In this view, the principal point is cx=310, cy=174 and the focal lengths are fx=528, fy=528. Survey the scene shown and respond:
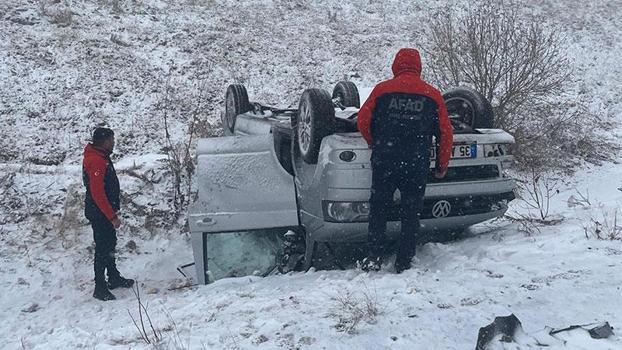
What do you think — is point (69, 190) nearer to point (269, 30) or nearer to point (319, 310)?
point (319, 310)

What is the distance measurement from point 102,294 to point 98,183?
1.07 m

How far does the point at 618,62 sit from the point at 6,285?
18.3m

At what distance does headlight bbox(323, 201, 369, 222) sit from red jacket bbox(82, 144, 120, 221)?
2.25 m

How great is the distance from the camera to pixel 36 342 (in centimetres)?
366

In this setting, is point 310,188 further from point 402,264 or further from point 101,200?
point 101,200

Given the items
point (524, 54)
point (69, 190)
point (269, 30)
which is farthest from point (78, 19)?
point (524, 54)

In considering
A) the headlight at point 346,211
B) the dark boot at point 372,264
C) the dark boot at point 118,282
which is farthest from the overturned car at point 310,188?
the dark boot at point 118,282

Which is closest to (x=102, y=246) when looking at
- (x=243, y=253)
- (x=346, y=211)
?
(x=243, y=253)

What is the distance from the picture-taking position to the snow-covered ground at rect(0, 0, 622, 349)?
3100mm

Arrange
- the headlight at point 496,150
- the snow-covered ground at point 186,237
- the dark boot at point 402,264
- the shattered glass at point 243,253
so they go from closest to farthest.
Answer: the snow-covered ground at point 186,237 → the dark boot at point 402,264 → the headlight at point 496,150 → the shattered glass at point 243,253

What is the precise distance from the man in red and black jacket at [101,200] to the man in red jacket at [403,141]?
2.59 m

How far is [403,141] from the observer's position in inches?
157

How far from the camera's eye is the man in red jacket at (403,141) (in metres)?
3.97

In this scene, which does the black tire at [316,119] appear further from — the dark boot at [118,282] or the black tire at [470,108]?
the dark boot at [118,282]
